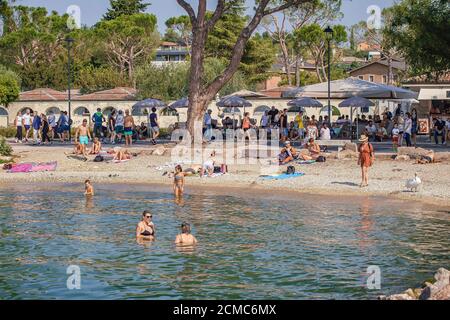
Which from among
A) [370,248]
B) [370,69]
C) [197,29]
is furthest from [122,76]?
[370,248]

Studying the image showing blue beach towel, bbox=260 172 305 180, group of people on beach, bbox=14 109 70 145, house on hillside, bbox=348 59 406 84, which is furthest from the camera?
house on hillside, bbox=348 59 406 84

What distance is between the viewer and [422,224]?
68.6 feet

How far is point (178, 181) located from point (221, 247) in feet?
22.8

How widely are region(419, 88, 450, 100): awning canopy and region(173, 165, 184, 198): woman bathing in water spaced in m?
22.2

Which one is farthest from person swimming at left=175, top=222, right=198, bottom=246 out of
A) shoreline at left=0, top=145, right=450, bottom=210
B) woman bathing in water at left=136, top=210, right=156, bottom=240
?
shoreline at left=0, top=145, right=450, bottom=210

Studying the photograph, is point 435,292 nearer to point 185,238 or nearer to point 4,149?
point 185,238

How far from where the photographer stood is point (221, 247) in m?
18.7

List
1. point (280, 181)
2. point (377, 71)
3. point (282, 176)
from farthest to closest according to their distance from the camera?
point (377, 71) < point (282, 176) < point (280, 181)

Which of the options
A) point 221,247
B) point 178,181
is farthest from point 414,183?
point 221,247

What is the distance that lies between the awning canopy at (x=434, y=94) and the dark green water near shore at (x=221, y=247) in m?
21.4

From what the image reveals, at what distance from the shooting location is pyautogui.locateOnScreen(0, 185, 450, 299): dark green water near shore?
49.8 feet

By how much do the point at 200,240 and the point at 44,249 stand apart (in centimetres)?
349

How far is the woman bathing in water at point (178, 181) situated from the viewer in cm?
2522

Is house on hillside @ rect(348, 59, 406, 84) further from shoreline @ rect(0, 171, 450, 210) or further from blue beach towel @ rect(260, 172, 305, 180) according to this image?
shoreline @ rect(0, 171, 450, 210)
